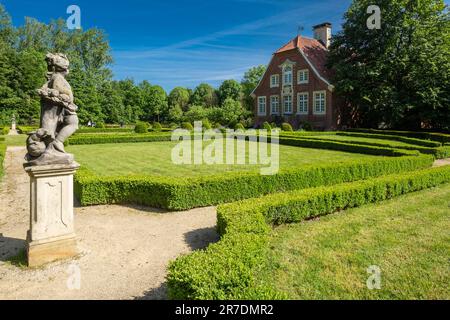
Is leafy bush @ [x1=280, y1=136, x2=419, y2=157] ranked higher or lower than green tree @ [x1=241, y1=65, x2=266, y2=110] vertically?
lower

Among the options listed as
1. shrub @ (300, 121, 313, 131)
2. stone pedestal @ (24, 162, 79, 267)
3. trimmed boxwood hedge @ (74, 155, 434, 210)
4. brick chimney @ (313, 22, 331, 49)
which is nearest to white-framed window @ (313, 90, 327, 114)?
shrub @ (300, 121, 313, 131)

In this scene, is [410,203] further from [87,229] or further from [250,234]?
[87,229]

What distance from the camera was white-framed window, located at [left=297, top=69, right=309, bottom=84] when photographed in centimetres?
3310

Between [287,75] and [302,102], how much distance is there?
3.70 meters

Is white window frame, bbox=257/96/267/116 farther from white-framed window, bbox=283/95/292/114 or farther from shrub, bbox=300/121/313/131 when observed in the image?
shrub, bbox=300/121/313/131

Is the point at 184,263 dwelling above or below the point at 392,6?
below

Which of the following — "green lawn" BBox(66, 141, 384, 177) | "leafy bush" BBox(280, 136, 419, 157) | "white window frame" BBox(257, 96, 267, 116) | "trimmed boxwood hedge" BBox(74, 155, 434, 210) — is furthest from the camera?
"white window frame" BBox(257, 96, 267, 116)

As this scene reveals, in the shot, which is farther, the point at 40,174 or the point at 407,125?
the point at 407,125

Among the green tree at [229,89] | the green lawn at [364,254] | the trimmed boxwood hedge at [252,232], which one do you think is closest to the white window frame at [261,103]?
the trimmed boxwood hedge at [252,232]

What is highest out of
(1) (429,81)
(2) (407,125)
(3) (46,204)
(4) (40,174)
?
(1) (429,81)

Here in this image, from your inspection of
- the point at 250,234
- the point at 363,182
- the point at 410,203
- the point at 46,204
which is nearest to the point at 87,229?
the point at 46,204

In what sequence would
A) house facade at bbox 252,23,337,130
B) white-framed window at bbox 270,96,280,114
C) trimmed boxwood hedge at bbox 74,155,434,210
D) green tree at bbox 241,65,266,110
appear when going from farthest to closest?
green tree at bbox 241,65,266,110 → white-framed window at bbox 270,96,280,114 → house facade at bbox 252,23,337,130 → trimmed boxwood hedge at bbox 74,155,434,210

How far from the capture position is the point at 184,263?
3.85 meters
